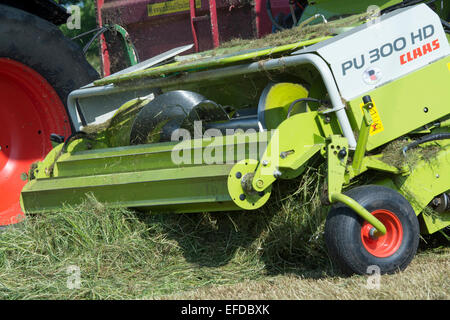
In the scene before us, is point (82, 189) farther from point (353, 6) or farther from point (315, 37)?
point (353, 6)

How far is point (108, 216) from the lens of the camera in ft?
12.4

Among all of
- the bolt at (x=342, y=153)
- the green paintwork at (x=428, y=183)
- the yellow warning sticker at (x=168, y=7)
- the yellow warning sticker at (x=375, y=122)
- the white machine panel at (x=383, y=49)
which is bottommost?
the green paintwork at (x=428, y=183)

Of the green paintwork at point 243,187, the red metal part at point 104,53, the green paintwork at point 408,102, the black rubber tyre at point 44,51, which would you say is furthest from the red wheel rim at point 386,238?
the red metal part at point 104,53

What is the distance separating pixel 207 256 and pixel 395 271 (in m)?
1.12

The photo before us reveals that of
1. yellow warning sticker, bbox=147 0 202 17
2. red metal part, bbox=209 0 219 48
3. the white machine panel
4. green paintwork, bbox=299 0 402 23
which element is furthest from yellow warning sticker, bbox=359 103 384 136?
yellow warning sticker, bbox=147 0 202 17

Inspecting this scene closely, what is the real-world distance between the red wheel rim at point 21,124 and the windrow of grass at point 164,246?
0.65 metres

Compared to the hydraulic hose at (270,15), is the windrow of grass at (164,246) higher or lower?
lower

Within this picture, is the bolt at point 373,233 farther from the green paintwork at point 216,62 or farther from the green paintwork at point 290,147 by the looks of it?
the green paintwork at point 216,62

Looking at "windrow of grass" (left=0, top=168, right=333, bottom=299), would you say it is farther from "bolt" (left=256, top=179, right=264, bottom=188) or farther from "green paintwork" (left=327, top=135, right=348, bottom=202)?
"bolt" (left=256, top=179, right=264, bottom=188)

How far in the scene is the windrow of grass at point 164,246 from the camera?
134 inches

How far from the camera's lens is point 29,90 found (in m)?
4.59

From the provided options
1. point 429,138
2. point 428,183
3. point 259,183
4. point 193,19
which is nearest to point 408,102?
point 429,138

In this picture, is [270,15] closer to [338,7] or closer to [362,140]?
[338,7]
